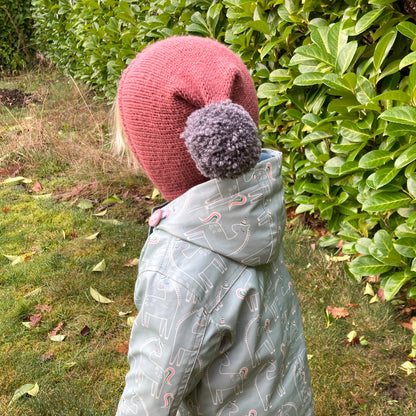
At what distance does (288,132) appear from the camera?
9.82ft

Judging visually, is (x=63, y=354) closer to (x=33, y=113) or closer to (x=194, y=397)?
(x=194, y=397)

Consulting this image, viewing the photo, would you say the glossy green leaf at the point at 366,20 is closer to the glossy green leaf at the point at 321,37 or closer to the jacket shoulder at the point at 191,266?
the glossy green leaf at the point at 321,37

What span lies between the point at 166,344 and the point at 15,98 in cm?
712

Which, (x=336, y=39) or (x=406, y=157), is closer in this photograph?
(x=406, y=157)

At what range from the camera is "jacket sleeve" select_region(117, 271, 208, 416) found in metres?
1.00

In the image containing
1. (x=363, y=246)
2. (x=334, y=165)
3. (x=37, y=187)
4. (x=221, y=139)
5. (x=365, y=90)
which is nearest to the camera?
(x=221, y=139)

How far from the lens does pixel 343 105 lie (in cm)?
226

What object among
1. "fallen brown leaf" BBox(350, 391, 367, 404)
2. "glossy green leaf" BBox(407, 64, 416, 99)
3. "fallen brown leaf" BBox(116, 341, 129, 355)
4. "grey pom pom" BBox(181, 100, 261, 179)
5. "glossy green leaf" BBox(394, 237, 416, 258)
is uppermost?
"grey pom pom" BBox(181, 100, 261, 179)

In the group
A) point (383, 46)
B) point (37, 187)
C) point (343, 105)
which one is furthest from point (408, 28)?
point (37, 187)

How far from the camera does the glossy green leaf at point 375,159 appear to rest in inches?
83.0

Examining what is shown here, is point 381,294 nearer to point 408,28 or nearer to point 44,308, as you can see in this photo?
point 408,28

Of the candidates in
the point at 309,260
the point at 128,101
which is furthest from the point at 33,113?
the point at 128,101

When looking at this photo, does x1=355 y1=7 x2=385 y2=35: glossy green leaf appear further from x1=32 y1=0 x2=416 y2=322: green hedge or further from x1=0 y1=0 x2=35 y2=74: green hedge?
x1=0 y1=0 x2=35 y2=74: green hedge

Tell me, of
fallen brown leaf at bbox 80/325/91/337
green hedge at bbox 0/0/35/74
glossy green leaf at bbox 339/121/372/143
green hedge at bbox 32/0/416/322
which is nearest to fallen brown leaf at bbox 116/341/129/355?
fallen brown leaf at bbox 80/325/91/337
